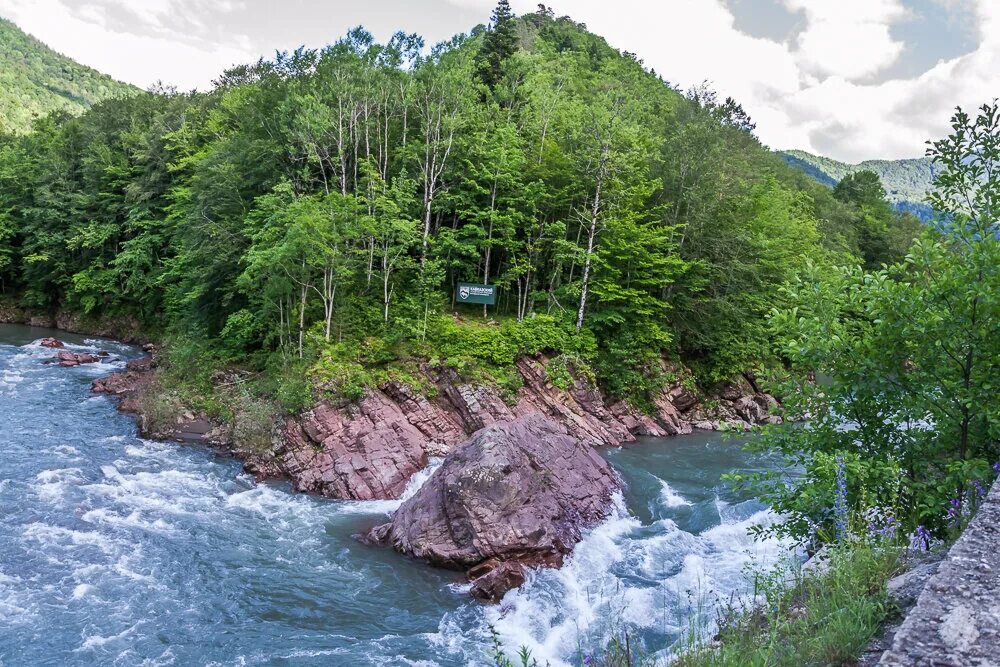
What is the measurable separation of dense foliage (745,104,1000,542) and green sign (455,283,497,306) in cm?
1879

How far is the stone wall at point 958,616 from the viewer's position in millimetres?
3498

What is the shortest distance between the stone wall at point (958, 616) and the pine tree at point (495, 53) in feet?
122

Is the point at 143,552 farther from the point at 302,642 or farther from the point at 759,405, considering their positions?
the point at 759,405

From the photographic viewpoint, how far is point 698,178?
28.6 meters

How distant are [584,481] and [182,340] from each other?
2003 centimetres

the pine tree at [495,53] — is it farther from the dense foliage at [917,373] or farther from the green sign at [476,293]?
the dense foliage at [917,373]

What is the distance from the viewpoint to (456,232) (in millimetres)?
26000

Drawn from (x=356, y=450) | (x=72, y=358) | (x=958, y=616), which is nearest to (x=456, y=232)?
(x=356, y=450)

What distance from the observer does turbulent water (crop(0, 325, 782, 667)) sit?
10.3 metres

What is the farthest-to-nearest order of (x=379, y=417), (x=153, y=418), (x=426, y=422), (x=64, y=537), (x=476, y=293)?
(x=476, y=293) < (x=153, y=418) < (x=426, y=422) < (x=379, y=417) < (x=64, y=537)

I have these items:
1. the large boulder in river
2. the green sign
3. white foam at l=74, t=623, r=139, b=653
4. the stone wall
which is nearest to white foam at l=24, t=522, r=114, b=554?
white foam at l=74, t=623, r=139, b=653

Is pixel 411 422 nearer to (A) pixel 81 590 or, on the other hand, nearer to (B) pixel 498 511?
(B) pixel 498 511

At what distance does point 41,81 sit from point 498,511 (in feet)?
603

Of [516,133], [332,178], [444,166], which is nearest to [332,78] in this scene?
[332,178]
